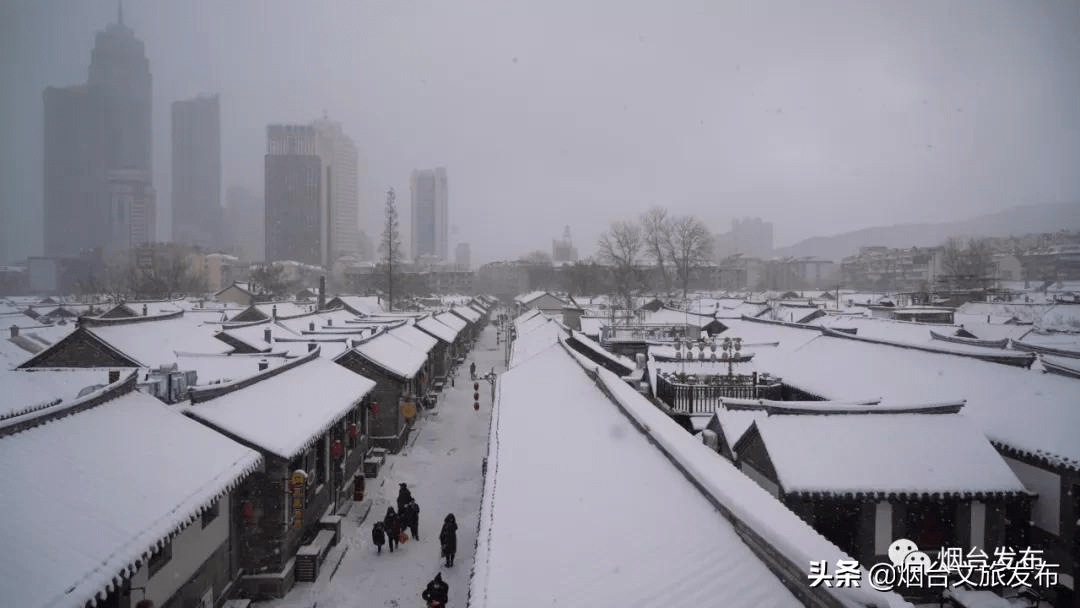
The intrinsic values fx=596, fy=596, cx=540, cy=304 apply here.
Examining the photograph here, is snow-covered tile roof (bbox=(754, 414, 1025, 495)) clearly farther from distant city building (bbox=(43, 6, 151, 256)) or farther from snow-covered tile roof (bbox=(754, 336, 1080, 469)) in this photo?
distant city building (bbox=(43, 6, 151, 256))

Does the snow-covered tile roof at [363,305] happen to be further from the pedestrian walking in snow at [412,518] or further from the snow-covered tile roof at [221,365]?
the pedestrian walking in snow at [412,518]

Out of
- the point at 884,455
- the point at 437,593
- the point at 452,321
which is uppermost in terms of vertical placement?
the point at 884,455

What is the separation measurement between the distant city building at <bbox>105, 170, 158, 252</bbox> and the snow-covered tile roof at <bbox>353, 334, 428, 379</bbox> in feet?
268

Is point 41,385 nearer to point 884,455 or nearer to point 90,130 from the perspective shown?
point 884,455

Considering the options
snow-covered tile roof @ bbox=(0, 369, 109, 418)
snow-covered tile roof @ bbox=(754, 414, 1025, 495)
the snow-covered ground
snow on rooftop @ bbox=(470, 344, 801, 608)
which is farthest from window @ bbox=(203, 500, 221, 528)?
snow-covered tile roof @ bbox=(754, 414, 1025, 495)

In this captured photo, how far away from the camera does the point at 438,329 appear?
4316 cm

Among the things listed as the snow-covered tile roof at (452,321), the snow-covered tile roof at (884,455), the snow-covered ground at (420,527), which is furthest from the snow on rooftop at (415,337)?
the snow-covered tile roof at (884,455)

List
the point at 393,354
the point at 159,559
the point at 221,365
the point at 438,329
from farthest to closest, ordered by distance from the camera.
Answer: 1. the point at 438,329
2. the point at 393,354
3. the point at 221,365
4. the point at 159,559

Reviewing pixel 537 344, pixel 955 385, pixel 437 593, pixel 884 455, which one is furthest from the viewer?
pixel 537 344

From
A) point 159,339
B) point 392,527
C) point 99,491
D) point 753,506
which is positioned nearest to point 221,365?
point 159,339

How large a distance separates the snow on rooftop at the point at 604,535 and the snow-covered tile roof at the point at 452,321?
126 feet

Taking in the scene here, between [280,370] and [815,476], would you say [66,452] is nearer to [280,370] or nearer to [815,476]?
[280,370]

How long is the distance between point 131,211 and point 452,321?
105m

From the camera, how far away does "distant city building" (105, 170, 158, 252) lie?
99.1 m
